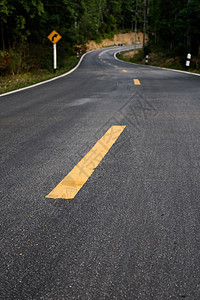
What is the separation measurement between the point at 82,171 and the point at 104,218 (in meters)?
0.70

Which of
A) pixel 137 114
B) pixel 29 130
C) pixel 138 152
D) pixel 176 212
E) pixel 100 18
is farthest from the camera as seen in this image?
pixel 100 18

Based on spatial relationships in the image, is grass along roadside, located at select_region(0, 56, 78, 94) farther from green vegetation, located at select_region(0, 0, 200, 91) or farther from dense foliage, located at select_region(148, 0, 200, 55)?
dense foliage, located at select_region(148, 0, 200, 55)

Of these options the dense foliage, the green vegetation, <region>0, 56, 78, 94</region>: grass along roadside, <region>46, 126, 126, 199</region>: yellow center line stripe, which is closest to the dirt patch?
the dense foliage

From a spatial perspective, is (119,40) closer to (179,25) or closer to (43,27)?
(179,25)

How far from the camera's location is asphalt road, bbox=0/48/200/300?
124cm

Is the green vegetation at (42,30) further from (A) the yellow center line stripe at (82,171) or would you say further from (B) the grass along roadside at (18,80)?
(A) the yellow center line stripe at (82,171)

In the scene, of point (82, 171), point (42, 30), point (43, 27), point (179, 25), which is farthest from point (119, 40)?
point (82, 171)

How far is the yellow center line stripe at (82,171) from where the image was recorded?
2.00m

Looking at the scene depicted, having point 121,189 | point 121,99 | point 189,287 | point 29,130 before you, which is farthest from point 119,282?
point 121,99

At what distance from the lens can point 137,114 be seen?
445 cm

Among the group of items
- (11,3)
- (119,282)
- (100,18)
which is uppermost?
(100,18)

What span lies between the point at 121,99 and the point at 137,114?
5.14ft

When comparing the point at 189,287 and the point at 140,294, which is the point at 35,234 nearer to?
the point at 140,294

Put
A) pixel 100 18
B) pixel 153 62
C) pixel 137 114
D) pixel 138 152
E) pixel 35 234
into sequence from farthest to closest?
pixel 100 18
pixel 153 62
pixel 137 114
pixel 138 152
pixel 35 234
